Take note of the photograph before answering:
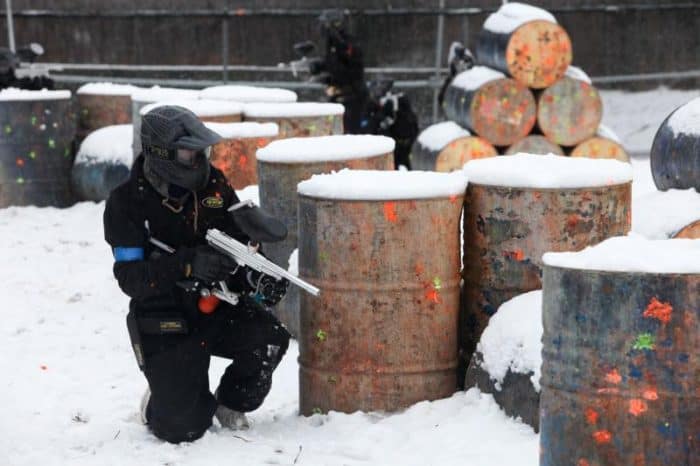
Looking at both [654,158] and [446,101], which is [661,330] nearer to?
[654,158]

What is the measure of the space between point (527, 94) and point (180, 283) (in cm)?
810

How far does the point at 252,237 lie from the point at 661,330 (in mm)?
1985

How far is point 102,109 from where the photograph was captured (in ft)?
43.5

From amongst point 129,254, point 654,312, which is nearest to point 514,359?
point 654,312

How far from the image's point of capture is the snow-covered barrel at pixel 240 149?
9.11 metres

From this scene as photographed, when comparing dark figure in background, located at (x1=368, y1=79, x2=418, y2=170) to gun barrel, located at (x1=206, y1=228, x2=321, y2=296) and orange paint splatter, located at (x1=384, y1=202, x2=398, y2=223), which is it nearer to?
orange paint splatter, located at (x1=384, y1=202, x2=398, y2=223)

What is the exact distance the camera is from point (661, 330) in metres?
4.18

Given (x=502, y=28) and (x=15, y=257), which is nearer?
(x=15, y=257)

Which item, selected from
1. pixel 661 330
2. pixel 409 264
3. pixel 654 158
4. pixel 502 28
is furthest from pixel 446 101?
pixel 661 330

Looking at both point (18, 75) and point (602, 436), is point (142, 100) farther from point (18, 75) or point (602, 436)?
point (602, 436)

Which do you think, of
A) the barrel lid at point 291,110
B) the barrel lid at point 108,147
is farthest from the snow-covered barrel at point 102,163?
the barrel lid at point 291,110

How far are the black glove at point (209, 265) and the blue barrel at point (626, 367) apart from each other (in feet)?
5.20

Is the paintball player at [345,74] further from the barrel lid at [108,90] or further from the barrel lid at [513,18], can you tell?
the barrel lid at [108,90]

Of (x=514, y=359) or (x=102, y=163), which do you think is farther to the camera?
(x=102, y=163)
